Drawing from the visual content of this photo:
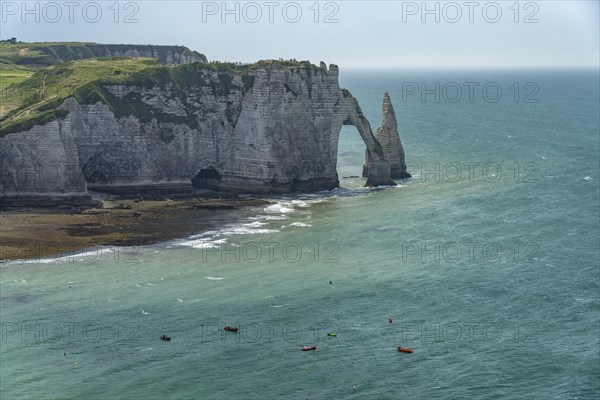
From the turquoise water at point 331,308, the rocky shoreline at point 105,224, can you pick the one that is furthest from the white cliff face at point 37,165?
the turquoise water at point 331,308

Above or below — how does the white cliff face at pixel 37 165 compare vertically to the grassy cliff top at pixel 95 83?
below

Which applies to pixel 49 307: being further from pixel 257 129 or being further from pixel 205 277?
pixel 257 129

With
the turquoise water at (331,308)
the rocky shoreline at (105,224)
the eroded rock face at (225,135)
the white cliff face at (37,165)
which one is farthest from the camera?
the eroded rock face at (225,135)

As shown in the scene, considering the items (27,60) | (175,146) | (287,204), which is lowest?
(287,204)

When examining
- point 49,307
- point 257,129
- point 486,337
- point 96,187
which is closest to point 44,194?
point 96,187

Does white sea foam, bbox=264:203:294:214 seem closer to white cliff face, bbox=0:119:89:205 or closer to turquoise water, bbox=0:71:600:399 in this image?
turquoise water, bbox=0:71:600:399

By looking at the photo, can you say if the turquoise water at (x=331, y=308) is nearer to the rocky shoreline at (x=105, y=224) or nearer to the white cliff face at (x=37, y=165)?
the rocky shoreline at (x=105, y=224)

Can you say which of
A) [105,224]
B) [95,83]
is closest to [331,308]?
[105,224]
